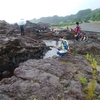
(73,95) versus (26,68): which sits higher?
(26,68)

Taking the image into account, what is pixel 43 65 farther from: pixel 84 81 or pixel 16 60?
pixel 16 60

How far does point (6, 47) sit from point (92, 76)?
9019 mm

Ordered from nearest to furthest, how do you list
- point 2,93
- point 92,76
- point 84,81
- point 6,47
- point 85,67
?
point 2,93
point 84,81
point 92,76
point 85,67
point 6,47

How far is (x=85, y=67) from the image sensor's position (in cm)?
1356

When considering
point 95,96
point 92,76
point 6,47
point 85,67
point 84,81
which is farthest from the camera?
point 6,47

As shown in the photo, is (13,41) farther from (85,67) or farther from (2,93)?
(2,93)

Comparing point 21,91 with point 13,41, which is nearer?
point 21,91

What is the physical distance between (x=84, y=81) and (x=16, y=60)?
9.37 m

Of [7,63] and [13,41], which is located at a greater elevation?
[13,41]

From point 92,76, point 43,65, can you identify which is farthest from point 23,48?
point 92,76

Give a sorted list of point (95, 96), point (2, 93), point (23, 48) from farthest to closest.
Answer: point (23, 48) → point (95, 96) → point (2, 93)

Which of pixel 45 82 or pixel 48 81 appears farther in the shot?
pixel 48 81

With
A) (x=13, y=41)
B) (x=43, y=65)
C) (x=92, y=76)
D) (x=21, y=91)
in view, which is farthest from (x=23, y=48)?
(x=21, y=91)

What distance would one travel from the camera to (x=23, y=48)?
1917 cm
